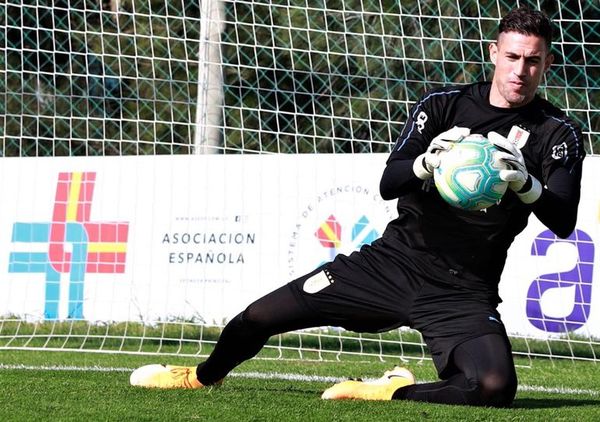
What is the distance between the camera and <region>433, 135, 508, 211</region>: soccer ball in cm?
525

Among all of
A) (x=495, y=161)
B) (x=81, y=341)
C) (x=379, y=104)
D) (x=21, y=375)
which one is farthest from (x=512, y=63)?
(x=379, y=104)

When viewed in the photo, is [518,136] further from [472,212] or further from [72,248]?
[72,248]

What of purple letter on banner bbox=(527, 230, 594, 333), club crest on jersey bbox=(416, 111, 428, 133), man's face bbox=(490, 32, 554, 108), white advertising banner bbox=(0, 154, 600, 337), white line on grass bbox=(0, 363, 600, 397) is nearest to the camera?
man's face bbox=(490, 32, 554, 108)

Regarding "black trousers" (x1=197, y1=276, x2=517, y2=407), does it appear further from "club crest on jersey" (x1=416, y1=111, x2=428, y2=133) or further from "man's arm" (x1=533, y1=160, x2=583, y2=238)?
"club crest on jersey" (x1=416, y1=111, x2=428, y2=133)

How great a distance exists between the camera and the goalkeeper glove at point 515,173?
5230 millimetres

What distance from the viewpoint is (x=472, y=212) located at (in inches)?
231

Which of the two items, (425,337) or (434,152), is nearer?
(434,152)

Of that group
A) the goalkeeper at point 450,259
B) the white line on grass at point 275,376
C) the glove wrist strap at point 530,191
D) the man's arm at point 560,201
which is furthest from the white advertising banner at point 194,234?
the glove wrist strap at point 530,191

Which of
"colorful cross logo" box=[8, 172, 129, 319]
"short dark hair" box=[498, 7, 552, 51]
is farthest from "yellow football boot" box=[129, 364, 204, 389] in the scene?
"colorful cross logo" box=[8, 172, 129, 319]

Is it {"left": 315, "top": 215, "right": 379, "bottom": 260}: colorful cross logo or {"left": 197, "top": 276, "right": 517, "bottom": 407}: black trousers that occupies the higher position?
{"left": 315, "top": 215, "right": 379, "bottom": 260}: colorful cross logo

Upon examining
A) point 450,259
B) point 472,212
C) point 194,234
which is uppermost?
point 472,212

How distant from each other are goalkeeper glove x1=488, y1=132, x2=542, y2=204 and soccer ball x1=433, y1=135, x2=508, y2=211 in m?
0.03

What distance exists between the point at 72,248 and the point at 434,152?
5.56 metres

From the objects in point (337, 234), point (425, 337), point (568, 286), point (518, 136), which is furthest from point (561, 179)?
point (337, 234)
